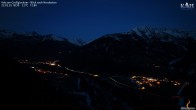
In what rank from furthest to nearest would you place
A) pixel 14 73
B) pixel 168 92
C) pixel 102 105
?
pixel 168 92 → pixel 102 105 → pixel 14 73

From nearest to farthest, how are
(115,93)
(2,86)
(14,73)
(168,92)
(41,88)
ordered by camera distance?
(2,86) < (14,73) < (41,88) < (115,93) < (168,92)

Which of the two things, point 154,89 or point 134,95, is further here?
point 154,89

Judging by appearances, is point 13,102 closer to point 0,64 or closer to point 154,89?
point 0,64

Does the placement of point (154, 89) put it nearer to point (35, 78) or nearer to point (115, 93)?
point (115, 93)

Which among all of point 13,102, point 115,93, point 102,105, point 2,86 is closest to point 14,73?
point 2,86

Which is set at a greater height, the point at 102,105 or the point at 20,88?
the point at 20,88

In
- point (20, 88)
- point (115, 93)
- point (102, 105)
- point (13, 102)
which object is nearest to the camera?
point (13, 102)

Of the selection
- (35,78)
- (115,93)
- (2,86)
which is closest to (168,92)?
(115,93)

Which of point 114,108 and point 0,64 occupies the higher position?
point 0,64

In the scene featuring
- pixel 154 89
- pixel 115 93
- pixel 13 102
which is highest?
pixel 13 102
